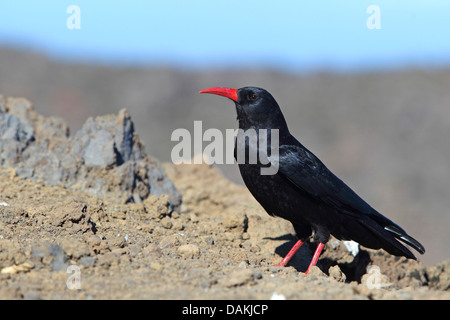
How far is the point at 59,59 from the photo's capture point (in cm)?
3950

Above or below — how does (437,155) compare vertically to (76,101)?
below

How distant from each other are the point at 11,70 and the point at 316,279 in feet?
119

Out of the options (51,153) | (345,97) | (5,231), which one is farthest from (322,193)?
(345,97)

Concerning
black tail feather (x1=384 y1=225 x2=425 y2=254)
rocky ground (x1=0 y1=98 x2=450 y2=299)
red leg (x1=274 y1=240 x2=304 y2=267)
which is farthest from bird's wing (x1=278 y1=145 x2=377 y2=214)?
rocky ground (x1=0 y1=98 x2=450 y2=299)

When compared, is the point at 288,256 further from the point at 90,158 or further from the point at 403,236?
the point at 90,158

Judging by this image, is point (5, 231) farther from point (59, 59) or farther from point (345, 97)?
point (59, 59)

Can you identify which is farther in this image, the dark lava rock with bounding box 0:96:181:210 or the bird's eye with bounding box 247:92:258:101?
the dark lava rock with bounding box 0:96:181:210

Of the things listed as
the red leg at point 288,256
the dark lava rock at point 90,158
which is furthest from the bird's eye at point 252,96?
the dark lava rock at point 90,158

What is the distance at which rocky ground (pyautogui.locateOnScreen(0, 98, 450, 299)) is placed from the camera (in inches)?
166

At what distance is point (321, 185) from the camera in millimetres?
6180

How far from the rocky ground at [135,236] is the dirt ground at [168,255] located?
0.01 meters

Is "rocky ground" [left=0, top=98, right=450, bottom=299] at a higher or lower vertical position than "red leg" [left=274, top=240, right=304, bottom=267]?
higher

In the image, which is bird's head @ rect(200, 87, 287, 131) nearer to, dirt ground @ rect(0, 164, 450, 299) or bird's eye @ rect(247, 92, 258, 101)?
bird's eye @ rect(247, 92, 258, 101)

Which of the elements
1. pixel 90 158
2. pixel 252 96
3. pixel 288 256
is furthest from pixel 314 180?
pixel 90 158
